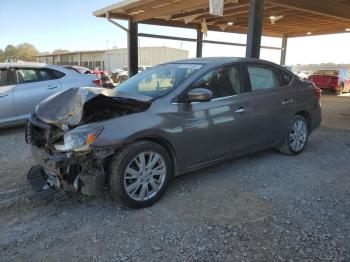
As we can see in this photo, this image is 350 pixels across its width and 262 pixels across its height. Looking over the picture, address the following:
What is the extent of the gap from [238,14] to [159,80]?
9422 mm

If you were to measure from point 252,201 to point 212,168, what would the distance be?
1126mm

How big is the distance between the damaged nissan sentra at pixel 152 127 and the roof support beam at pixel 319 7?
16.6ft

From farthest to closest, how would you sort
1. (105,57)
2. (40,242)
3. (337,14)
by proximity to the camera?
(105,57), (337,14), (40,242)

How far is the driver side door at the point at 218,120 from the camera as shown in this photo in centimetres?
386

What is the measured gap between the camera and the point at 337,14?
10.5m

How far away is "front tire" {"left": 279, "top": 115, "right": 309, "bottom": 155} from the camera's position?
17.4ft

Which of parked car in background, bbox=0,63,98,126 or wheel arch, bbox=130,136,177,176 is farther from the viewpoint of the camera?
parked car in background, bbox=0,63,98,126

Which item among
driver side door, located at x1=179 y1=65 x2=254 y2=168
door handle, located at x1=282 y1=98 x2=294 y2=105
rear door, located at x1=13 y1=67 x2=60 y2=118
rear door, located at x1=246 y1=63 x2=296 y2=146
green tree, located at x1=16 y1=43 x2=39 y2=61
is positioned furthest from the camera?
green tree, located at x1=16 y1=43 x2=39 y2=61

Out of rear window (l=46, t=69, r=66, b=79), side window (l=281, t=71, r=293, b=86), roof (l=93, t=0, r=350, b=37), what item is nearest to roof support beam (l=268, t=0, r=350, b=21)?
roof (l=93, t=0, r=350, b=37)

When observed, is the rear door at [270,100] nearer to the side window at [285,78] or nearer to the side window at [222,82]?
the side window at [285,78]

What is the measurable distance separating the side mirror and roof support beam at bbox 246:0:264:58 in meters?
5.04

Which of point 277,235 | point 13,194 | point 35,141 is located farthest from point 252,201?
point 13,194

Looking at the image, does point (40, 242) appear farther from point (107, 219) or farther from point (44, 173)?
point (44, 173)

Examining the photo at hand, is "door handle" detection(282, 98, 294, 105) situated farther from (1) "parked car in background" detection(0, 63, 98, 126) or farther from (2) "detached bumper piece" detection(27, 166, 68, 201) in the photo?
(1) "parked car in background" detection(0, 63, 98, 126)
